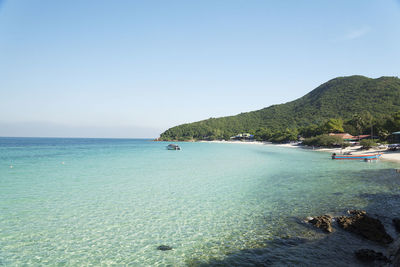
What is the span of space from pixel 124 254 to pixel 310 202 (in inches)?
416

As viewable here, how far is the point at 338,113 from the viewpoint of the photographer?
403ft

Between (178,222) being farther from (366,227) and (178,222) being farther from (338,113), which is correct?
(338,113)

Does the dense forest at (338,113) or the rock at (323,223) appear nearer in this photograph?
the rock at (323,223)

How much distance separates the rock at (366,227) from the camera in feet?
27.4

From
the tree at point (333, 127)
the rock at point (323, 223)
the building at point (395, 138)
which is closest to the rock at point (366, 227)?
the rock at point (323, 223)

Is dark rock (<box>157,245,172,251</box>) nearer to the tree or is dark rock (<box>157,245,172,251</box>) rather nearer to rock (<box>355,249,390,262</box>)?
rock (<box>355,249,390,262</box>)

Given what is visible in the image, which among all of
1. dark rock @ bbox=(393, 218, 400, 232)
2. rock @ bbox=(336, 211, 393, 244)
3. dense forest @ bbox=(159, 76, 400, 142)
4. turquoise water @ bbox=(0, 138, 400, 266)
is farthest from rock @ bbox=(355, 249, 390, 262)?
dense forest @ bbox=(159, 76, 400, 142)

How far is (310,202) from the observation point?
13195mm

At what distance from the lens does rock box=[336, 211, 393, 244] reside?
8.34 metres

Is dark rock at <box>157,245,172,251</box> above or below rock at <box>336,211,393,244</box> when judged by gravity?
below

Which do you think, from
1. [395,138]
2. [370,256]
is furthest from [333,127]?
[370,256]

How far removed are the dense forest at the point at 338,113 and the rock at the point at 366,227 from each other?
6828 centimetres

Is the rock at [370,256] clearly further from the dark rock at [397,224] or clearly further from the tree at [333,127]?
the tree at [333,127]

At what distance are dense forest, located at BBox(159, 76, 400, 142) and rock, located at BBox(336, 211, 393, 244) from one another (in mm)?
68280
